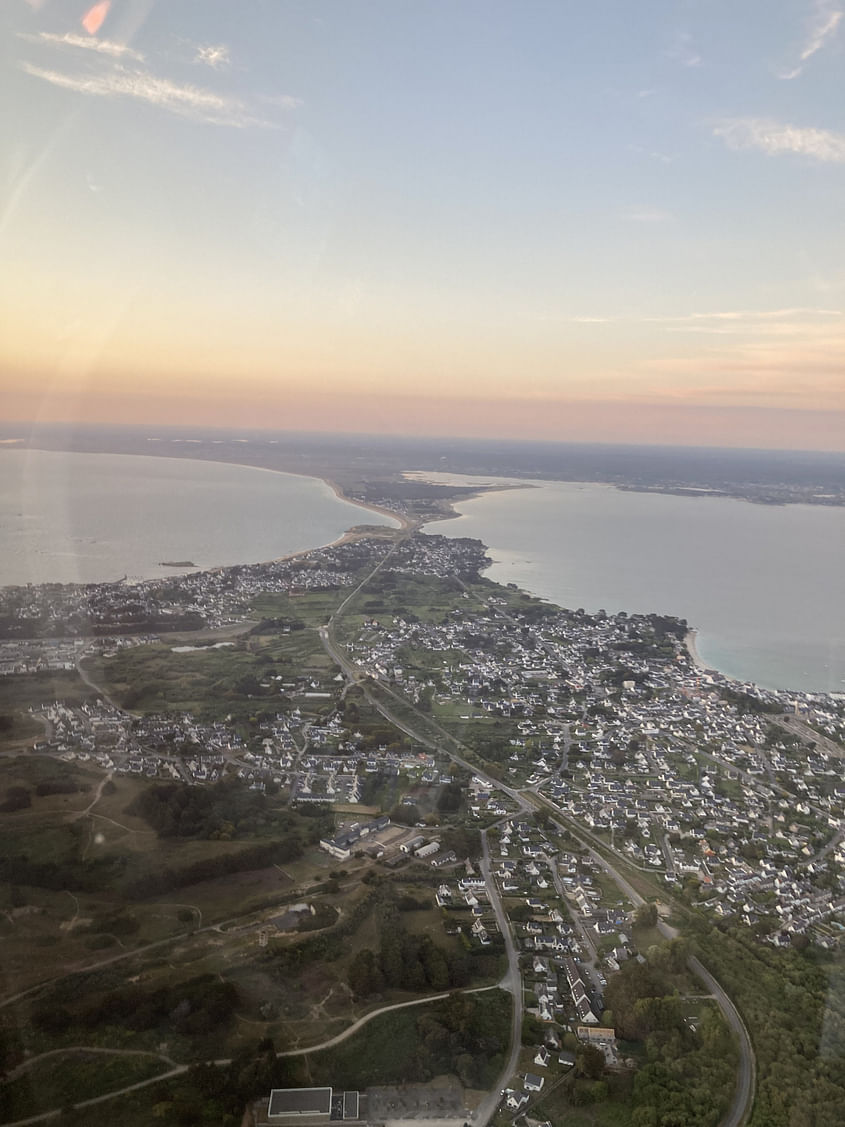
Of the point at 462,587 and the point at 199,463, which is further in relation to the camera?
the point at 199,463

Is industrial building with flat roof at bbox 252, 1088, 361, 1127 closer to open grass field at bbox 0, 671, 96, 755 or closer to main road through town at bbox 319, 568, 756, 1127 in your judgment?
main road through town at bbox 319, 568, 756, 1127

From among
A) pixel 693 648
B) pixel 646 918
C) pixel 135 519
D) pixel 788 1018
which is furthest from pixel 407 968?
pixel 135 519

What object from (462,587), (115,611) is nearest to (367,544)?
(462,587)

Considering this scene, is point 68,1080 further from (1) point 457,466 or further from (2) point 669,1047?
(1) point 457,466

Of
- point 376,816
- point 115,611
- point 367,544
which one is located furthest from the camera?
point 367,544

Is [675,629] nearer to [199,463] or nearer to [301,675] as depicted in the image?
[301,675]

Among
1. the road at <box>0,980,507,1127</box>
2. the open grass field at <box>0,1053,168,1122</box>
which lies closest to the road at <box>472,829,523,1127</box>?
the road at <box>0,980,507,1127</box>
